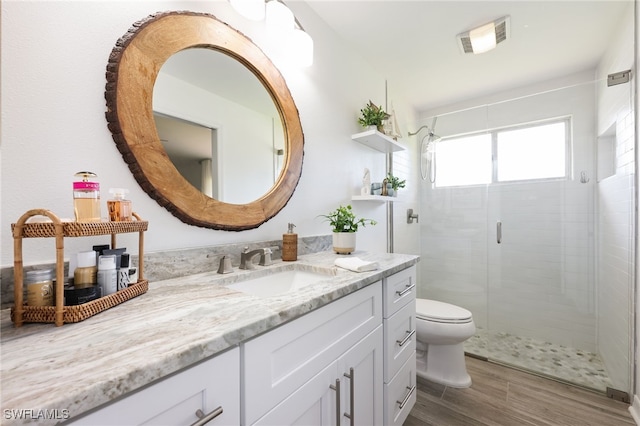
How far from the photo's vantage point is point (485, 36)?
6.26 feet

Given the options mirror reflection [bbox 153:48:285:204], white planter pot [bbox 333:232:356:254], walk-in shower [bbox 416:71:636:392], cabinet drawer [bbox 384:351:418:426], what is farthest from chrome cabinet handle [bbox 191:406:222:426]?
walk-in shower [bbox 416:71:636:392]

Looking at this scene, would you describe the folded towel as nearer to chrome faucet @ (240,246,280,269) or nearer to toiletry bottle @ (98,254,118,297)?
chrome faucet @ (240,246,280,269)

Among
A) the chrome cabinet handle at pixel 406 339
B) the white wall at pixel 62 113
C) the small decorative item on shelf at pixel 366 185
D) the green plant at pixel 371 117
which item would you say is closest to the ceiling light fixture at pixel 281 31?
the white wall at pixel 62 113

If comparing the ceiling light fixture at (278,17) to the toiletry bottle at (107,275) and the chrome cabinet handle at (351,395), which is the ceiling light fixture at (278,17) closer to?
the toiletry bottle at (107,275)

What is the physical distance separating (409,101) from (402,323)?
2.53 metres

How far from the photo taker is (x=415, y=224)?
2.96 metres

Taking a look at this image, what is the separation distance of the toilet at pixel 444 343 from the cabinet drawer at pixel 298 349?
1.00m

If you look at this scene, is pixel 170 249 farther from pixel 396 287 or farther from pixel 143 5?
pixel 396 287

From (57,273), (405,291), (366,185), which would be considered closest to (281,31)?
(366,185)

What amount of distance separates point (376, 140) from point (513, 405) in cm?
198

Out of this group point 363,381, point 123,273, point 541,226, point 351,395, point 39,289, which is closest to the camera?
point 39,289

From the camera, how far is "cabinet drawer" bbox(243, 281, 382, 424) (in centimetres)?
61

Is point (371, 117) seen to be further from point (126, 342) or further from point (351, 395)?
point (126, 342)

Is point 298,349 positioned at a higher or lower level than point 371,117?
lower
